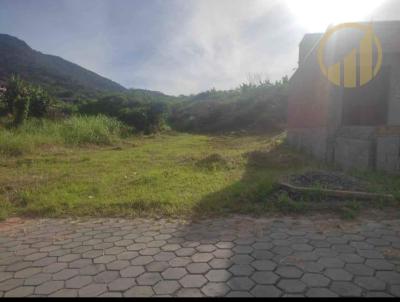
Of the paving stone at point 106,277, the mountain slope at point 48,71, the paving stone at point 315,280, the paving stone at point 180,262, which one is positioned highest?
the mountain slope at point 48,71

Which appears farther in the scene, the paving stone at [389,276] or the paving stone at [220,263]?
the paving stone at [220,263]

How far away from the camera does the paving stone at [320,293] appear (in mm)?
2047

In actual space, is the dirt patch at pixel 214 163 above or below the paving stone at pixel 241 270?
above

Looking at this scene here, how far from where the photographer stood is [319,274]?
7.68ft

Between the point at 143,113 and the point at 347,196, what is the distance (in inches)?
723

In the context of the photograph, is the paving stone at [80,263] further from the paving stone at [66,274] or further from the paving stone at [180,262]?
the paving stone at [180,262]

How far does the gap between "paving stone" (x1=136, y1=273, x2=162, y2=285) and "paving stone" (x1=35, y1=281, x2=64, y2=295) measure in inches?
22.6

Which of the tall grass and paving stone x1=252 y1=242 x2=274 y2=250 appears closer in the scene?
paving stone x1=252 y1=242 x2=274 y2=250

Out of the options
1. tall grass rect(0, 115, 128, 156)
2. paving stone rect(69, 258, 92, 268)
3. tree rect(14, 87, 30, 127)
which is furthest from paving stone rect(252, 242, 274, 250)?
tree rect(14, 87, 30, 127)

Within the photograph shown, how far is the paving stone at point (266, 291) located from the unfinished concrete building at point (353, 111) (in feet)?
15.4

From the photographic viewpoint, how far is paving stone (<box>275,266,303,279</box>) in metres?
2.31

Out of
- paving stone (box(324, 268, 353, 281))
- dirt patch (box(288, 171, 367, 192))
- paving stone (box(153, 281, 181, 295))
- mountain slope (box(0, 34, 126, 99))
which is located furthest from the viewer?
mountain slope (box(0, 34, 126, 99))

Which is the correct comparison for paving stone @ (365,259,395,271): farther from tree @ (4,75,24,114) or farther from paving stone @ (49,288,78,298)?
tree @ (4,75,24,114)

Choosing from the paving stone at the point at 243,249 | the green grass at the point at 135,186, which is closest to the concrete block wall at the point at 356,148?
the green grass at the point at 135,186
